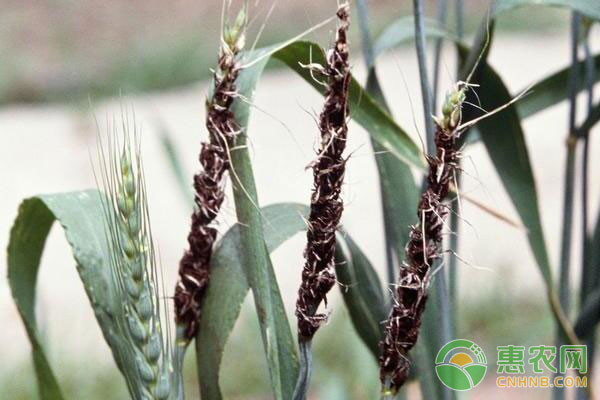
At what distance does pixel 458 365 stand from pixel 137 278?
0.85ft

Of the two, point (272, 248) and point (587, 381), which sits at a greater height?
point (272, 248)

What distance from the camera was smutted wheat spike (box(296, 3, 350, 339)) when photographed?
35cm

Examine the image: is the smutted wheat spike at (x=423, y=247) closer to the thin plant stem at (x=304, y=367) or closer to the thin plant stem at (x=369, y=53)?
the thin plant stem at (x=304, y=367)

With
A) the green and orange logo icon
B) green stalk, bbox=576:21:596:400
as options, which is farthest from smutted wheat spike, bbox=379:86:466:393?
green stalk, bbox=576:21:596:400

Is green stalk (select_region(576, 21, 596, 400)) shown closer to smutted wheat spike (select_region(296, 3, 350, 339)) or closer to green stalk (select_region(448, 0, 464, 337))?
green stalk (select_region(448, 0, 464, 337))

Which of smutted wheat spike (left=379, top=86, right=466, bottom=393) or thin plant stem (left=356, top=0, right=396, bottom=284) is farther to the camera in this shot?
thin plant stem (left=356, top=0, right=396, bottom=284)

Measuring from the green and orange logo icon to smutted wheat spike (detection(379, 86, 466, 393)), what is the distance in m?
0.17

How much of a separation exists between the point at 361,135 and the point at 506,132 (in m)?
1.86

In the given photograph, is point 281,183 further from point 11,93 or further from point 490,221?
point 11,93

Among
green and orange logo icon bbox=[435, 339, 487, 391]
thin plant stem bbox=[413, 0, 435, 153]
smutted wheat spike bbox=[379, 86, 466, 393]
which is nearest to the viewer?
smutted wheat spike bbox=[379, 86, 466, 393]

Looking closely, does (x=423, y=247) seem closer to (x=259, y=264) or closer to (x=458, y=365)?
(x=259, y=264)

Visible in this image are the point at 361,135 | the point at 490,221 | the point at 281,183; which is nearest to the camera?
the point at 490,221

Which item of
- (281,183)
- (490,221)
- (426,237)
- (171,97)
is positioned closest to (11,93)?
(171,97)

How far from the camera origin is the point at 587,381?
65cm
